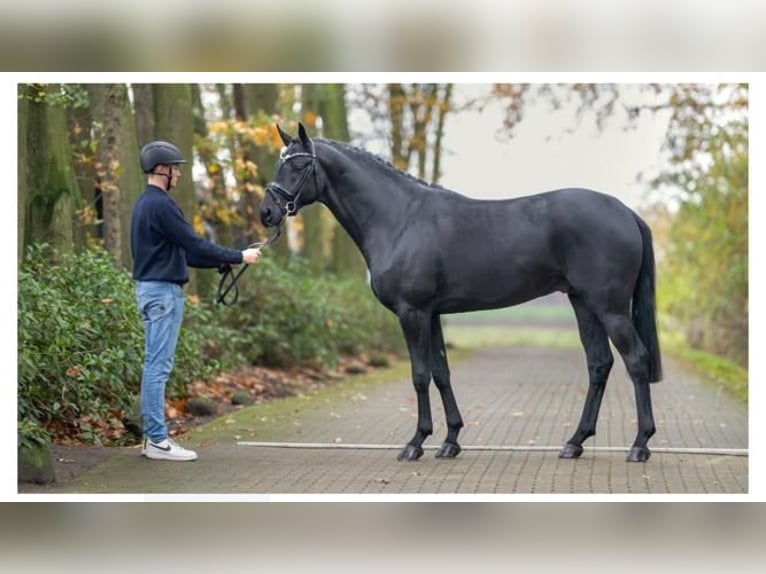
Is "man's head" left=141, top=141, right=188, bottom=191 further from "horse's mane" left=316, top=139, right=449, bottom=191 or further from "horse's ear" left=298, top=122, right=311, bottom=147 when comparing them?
"horse's mane" left=316, top=139, right=449, bottom=191

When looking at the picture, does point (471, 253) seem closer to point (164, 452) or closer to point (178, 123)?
point (164, 452)

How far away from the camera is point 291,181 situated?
9352 mm

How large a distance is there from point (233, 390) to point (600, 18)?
20.9ft

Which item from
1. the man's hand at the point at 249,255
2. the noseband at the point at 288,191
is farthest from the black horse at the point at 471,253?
the man's hand at the point at 249,255

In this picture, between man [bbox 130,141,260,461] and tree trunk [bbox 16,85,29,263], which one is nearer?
man [bbox 130,141,260,461]

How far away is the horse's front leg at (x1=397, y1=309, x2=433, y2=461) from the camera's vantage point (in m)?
9.38

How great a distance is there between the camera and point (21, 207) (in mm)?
9672

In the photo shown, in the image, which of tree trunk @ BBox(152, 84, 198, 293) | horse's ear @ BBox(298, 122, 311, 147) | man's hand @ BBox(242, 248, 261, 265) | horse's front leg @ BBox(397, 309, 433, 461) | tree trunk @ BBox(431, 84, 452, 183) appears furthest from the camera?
tree trunk @ BBox(431, 84, 452, 183)

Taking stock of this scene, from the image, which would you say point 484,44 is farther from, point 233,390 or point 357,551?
point 233,390

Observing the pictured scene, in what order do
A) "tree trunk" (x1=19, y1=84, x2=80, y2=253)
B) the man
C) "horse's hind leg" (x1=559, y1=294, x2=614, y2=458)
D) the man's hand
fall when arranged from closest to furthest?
the man's hand, the man, "horse's hind leg" (x1=559, y1=294, x2=614, y2=458), "tree trunk" (x1=19, y1=84, x2=80, y2=253)

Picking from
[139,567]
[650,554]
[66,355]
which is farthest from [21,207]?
[650,554]

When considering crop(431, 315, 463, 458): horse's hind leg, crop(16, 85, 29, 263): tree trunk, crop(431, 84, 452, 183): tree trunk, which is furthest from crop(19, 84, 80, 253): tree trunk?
crop(431, 84, 452, 183): tree trunk

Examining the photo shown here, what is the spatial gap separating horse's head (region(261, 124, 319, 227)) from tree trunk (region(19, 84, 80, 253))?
2.45 m

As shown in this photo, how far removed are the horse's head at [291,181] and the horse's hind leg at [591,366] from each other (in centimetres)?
Result: 212
